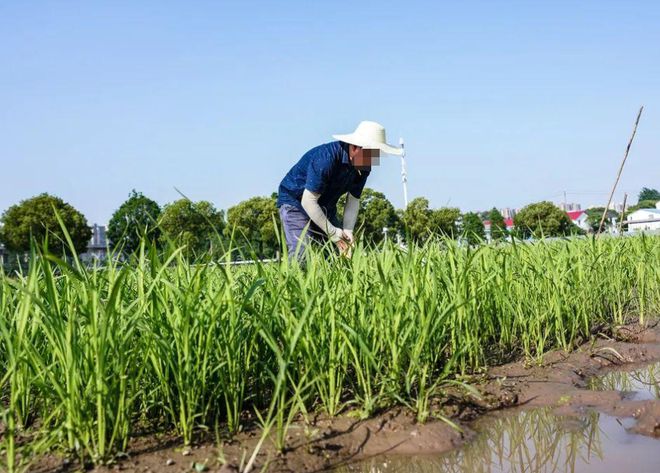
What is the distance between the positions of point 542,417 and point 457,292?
588 millimetres

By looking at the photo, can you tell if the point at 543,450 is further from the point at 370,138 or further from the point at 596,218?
the point at 596,218

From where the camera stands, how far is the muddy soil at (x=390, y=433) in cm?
185

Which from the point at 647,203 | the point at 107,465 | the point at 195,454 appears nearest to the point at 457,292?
the point at 195,454

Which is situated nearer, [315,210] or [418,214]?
[315,210]

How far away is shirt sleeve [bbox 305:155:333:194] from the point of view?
4.05 m

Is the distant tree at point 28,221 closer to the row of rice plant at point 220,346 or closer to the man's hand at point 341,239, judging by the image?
the man's hand at point 341,239

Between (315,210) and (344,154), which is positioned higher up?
(344,154)

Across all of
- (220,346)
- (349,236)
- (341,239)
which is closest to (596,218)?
(349,236)

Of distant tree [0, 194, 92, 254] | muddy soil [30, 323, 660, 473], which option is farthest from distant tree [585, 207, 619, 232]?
distant tree [0, 194, 92, 254]

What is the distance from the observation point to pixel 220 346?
83.6 inches

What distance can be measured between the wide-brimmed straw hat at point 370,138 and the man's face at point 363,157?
0.08 metres

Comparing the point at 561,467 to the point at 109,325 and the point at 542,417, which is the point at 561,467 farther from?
the point at 109,325

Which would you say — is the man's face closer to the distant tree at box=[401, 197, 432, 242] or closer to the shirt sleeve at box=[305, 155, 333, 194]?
the shirt sleeve at box=[305, 155, 333, 194]

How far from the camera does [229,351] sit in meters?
2.06
